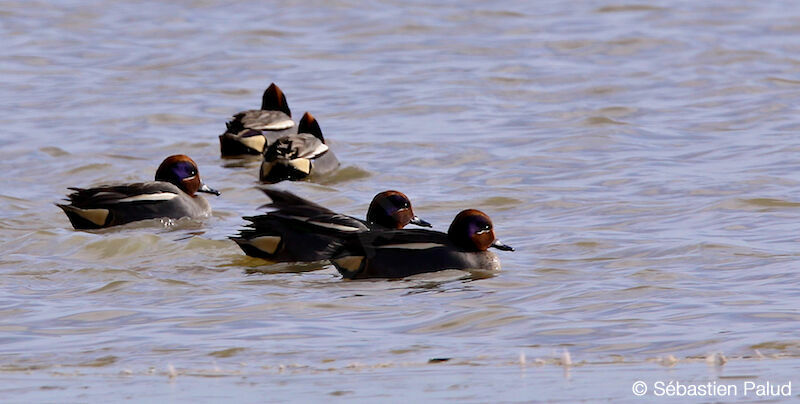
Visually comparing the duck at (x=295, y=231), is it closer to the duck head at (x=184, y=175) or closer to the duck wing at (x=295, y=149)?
the duck head at (x=184, y=175)

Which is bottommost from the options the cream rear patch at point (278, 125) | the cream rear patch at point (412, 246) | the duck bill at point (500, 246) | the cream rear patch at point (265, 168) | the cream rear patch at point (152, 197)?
the cream rear patch at point (265, 168)

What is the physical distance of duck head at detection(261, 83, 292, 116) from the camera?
58.9 ft

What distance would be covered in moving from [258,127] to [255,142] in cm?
A: 39

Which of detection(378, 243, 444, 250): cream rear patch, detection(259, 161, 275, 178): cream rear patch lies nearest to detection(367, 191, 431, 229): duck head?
detection(378, 243, 444, 250): cream rear patch

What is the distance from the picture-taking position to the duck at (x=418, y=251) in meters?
10.1

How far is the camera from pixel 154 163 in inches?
626

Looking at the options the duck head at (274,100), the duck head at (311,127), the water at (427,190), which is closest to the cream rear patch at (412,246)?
the water at (427,190)

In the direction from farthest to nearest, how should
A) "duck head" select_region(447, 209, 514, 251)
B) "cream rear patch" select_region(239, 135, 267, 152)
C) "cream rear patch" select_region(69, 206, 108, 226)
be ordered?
"cream rear patch" select_region(239, 135, 267, 152)
"cream rear patch" select_region(69, 206, 108, 226)
"duck head" select_region(447, 209, 514, 251)

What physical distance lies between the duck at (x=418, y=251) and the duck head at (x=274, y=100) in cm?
766

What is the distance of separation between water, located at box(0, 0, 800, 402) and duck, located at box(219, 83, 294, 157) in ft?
1.27

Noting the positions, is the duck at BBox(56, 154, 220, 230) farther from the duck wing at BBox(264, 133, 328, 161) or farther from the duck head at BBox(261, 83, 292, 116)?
the duck head at BBox(261, 83, 292, 116)

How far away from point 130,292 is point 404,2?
1865 cm

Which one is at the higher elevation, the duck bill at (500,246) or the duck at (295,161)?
the duck bill at (500,246)

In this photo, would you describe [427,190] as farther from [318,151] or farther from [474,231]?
[474,231]
